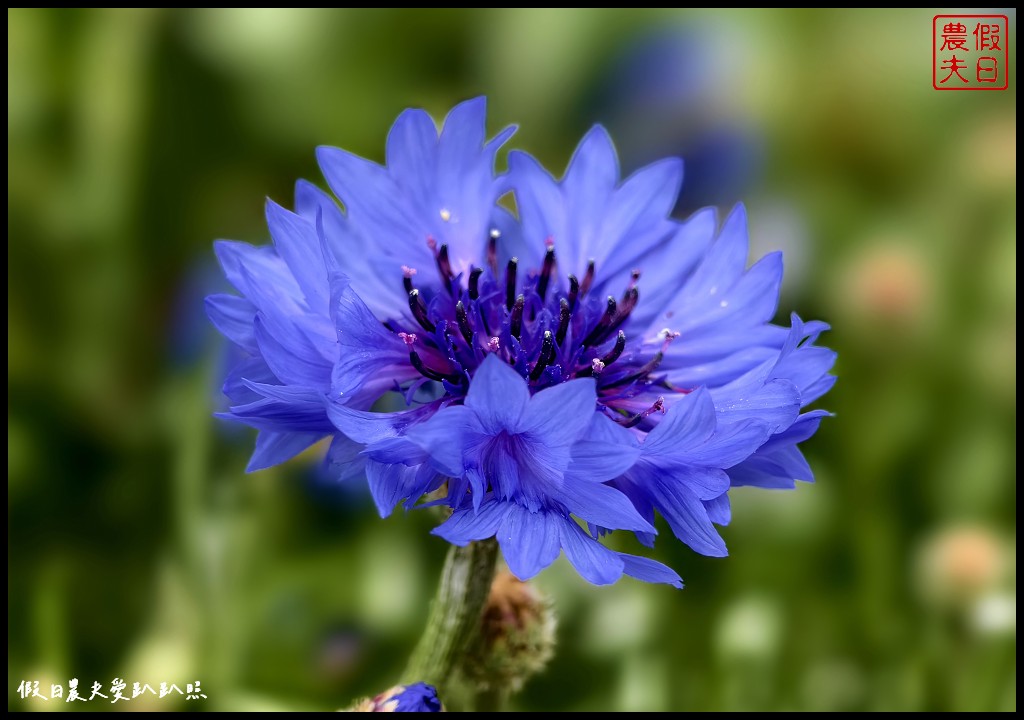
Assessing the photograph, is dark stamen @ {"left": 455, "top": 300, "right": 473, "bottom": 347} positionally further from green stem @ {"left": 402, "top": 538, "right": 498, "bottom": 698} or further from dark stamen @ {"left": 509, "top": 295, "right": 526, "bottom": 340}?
green stem @ {"left": 402, "top": 538, "right": 498, "bottom": 698}

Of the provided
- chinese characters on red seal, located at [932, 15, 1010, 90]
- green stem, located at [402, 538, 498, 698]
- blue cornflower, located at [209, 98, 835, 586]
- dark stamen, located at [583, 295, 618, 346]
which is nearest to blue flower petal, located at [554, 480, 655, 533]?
blue cornflower, located at [209, 98, 835, 586]

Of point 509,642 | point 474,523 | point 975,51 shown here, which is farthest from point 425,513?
point 975,51

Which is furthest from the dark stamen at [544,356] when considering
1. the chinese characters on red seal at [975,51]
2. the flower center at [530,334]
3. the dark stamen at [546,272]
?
the chinese characters on red seal at [975,51]

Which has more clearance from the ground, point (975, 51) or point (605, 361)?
point (975, 51)

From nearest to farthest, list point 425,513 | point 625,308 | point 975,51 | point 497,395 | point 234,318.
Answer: point 497,395 → point 234,318 → point 625,308 → point 425,513 → point 975,51

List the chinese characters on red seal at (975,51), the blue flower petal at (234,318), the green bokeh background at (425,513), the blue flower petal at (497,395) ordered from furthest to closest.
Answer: the chinese characters on red seal at (975,51)
the green bokeh background at (425,513)
the blue flower petal at (234,318)
the blue flower petal at (497,395)

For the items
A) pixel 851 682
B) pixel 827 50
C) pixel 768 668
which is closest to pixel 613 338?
pixel 768 668

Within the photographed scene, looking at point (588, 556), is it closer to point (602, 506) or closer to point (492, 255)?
point (602, 506)

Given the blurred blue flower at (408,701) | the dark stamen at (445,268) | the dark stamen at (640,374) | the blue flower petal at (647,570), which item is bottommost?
the blurred blue flower at (408,701)

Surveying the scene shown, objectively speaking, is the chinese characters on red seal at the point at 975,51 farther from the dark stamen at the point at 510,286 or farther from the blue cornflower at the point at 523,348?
the dark stamen at the point at 510,286
